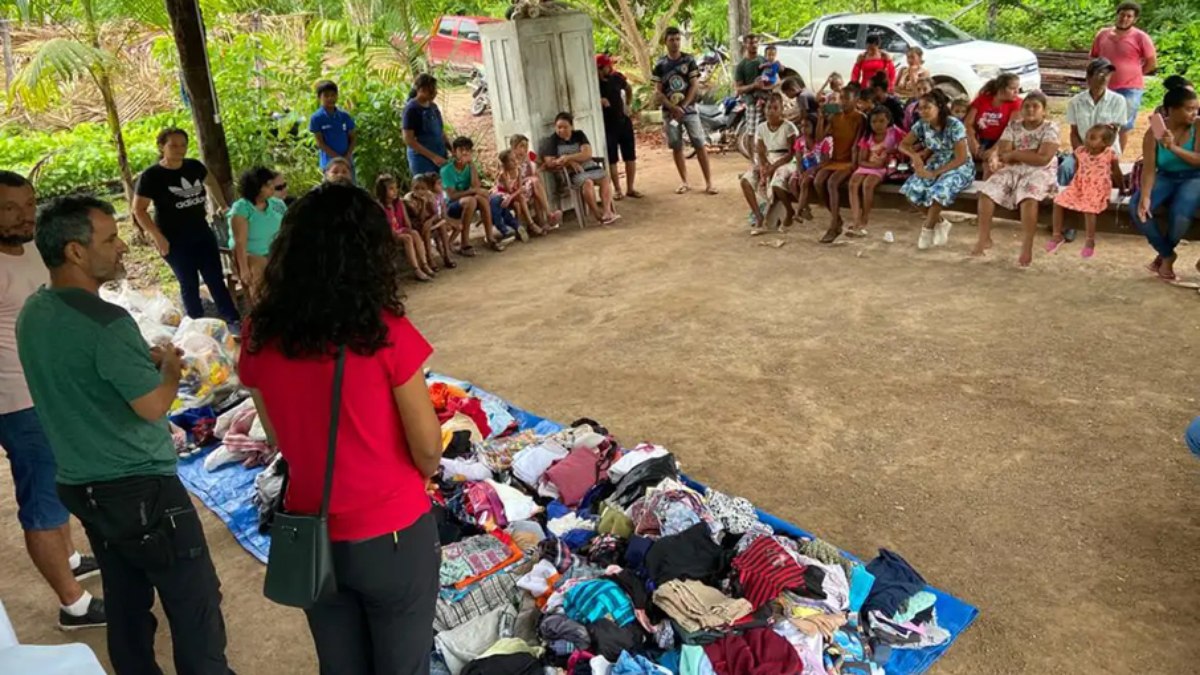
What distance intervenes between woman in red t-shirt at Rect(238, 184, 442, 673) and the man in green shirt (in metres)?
0.55

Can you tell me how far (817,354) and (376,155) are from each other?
211 inches

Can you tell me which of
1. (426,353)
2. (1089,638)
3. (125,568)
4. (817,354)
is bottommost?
(1089,638)

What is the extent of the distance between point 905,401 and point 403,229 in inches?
174

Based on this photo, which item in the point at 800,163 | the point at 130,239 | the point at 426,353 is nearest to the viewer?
the point at 426,353

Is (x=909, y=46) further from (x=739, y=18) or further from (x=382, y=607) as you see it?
(x=382, y=607)

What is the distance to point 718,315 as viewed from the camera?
6.27 m

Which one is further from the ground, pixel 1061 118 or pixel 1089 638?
pixel 1061 118

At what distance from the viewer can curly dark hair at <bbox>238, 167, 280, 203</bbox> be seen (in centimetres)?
591

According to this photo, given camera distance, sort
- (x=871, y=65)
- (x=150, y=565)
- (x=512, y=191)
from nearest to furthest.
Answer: (x=150, y=565) < (x=512, y=191) < (x=871, y=65)

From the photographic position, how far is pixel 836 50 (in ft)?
39.1

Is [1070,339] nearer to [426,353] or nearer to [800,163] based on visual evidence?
[800,163]

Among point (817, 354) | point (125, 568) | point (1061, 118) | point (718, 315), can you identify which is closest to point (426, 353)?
point (125, 568)

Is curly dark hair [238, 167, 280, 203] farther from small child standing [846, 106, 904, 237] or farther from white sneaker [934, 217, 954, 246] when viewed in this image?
white sneaker [934, 217, 954, 246]

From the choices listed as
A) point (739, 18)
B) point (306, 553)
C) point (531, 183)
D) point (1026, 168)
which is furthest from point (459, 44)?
point (306, 553)
